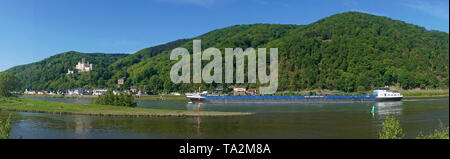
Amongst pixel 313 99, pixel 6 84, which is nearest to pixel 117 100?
pixel 6 84

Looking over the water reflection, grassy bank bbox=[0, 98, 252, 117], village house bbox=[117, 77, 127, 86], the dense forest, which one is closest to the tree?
grassy bank bbox=[0, 98, 252, 117]

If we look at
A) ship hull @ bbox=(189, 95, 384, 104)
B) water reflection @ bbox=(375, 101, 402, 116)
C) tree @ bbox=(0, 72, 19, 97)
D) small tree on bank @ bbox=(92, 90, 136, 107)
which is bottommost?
water reflection @ bbox=(375, 101, 402, 116)

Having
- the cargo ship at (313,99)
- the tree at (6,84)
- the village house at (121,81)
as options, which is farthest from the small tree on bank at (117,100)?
the village house at (121,81)

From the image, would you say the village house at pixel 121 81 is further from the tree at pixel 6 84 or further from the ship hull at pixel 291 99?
the ship hull at pixel 291 99

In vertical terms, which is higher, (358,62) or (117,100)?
(358,62)

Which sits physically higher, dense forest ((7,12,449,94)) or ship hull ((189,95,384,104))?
dense forest ((7,12,449,94))

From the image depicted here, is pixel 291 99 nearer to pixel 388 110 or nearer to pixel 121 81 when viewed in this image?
pixel 388 110

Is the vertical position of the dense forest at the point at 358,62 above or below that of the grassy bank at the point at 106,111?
above

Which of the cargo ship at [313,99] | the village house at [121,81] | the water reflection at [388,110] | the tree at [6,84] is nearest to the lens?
the water reflection at [388,110]

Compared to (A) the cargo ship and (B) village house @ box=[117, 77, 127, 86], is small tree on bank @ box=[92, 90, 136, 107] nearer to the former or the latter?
(A) the cargo ship
